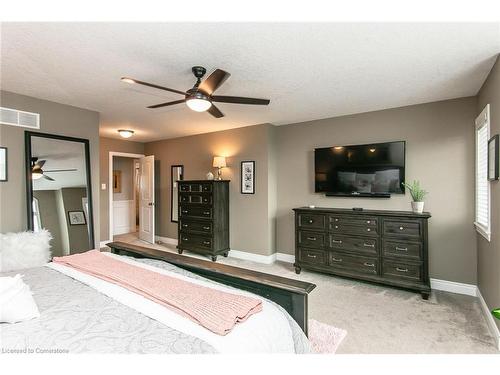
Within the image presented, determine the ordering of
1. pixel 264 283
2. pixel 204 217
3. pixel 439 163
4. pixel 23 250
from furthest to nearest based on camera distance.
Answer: pixel 204 217, pixel 439 163, pixel 23 250, pixel 264 283

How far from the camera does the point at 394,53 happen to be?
84.8 inches

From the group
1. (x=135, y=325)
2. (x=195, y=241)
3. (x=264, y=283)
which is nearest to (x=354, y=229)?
(x=264, y=283)

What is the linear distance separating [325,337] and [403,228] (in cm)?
176

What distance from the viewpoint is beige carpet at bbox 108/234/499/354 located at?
2.15 metres

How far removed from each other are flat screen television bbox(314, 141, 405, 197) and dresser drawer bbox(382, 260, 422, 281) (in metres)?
0.97

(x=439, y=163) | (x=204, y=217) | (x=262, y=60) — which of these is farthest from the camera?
(x=204, y=217)

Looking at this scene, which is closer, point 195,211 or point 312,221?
point 312,221

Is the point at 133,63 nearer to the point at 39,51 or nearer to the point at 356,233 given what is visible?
the point at 39,51

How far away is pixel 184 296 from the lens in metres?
1.46

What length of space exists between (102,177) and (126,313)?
5113 millimetres

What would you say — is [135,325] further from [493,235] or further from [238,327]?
[493,235]

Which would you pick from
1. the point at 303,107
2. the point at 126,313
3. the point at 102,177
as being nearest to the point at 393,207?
the point at 303,107

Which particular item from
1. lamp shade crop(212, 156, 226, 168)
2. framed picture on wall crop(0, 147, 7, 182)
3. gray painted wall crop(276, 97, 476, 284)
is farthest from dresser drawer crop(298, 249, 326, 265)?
framed picture on wall crop(0, 147, 7, 182)

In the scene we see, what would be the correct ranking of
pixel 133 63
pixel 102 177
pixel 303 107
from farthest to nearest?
pixel 102 177 → pixel 303 107 → pixel 133 63
